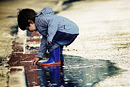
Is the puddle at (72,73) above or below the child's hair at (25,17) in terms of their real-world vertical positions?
below

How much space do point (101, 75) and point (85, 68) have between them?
42 centimetres

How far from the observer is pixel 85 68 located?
5.25 metres

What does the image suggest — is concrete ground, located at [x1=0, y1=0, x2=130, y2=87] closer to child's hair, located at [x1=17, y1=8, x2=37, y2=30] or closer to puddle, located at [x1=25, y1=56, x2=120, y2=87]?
puddle, located at [x1=25, y1=56, x2=120, y2=87]

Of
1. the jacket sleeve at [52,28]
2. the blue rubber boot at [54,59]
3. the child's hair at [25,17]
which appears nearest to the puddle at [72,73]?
the blue rubber boot at [54,59]

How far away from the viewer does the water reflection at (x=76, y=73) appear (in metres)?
4.60

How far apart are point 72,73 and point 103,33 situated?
9.81ft

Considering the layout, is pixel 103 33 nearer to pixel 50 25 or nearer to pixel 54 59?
pixel 54 59

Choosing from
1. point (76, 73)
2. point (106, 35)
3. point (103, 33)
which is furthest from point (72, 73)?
point (103, 33)

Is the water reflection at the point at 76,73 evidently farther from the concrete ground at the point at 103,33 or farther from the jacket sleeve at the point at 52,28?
the jacket sleeve at the point at 52,28

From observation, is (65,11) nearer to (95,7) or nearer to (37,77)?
(95,7)

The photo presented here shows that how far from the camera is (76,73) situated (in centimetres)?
502

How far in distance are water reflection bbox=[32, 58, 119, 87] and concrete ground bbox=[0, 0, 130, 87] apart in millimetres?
167

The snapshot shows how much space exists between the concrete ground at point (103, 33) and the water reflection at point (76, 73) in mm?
167

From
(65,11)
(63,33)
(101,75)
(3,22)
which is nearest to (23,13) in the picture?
(63,33)
